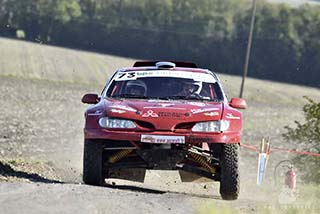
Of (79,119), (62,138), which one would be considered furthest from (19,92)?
(62,138)

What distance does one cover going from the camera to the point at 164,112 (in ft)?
36.9

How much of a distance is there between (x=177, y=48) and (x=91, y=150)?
172 feet

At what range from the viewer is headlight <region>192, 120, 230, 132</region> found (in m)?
11.2

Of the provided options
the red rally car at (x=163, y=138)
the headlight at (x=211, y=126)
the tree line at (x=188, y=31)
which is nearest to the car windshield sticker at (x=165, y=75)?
the red rally car at (x=163, y=138)

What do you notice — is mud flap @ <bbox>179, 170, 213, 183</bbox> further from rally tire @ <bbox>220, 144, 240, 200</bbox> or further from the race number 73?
the race number 73

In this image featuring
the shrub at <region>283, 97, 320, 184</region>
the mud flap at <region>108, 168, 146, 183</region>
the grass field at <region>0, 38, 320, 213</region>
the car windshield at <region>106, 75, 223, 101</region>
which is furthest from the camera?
the grass field at <region>0, 38, 320, 213</region>

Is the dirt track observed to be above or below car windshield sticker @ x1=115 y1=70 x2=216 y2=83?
below

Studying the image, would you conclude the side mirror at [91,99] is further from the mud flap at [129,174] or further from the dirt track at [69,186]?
the dirt track at [69,186]

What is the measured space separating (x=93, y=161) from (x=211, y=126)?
1.53 metres

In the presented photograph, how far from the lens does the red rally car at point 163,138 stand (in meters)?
11.1

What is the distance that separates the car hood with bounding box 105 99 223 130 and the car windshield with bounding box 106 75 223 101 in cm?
64

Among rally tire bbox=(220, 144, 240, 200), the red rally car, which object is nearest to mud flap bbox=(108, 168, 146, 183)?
the red rally car

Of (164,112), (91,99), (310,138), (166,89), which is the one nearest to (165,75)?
(166,89)

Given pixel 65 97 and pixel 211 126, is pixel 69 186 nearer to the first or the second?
pixel 211 126
